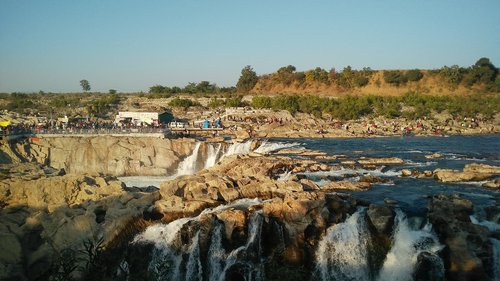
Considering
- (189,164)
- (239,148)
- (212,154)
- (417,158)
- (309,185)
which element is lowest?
(189,164)

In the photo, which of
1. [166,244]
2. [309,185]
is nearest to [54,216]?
[166,244]

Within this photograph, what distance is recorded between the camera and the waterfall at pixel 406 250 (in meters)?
16.0

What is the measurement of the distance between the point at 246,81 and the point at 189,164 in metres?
61.6

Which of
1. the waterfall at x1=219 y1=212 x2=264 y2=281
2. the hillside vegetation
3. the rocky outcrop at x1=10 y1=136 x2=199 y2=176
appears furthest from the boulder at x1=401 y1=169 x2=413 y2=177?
the hillside vegetation

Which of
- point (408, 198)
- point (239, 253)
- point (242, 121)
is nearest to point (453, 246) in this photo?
point (408, 198)

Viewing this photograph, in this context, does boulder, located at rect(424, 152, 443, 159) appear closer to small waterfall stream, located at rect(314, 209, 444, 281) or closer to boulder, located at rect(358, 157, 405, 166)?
boulder, located at rect(358, 157, 405, 166)

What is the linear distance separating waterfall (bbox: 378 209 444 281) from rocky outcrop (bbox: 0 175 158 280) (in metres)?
11.0

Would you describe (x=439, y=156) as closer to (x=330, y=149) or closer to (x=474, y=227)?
(x=330, y=149)

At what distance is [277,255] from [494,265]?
7719 millimetres

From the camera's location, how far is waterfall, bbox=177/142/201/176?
38594 mm

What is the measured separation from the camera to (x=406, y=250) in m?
16.4

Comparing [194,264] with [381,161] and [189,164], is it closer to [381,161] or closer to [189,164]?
[381,161]

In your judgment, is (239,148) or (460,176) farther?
(239,148)

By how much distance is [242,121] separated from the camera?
196 feet
